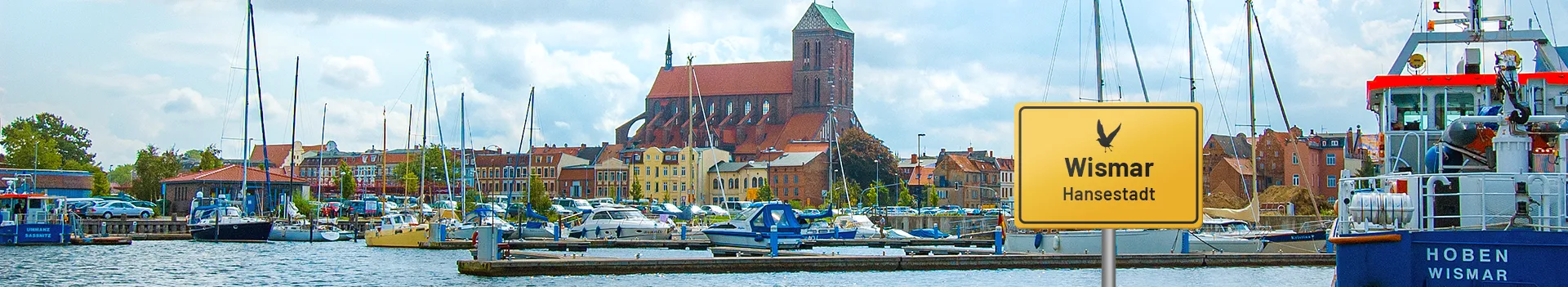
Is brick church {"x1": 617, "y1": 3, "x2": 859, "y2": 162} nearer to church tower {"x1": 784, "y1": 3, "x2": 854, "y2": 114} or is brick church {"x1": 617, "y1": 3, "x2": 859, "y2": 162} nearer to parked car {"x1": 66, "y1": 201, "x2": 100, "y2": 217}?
church tower {"x1": 784, "y1": 3, "x2": 854, "y2": 114}

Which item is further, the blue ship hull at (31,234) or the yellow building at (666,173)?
the yellow building at (666,173)

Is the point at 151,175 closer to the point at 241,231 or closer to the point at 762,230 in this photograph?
the point at 241,231

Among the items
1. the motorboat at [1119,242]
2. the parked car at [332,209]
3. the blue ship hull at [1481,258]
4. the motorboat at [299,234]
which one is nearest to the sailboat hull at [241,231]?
the motorboat at [299,234]

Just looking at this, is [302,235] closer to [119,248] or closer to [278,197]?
[119,248]

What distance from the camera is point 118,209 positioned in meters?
85.7

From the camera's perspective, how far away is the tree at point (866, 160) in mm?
145875

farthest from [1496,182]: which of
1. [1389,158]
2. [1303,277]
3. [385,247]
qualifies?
[385,247]

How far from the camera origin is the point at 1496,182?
1727 cm

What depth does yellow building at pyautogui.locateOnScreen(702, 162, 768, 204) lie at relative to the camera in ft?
514

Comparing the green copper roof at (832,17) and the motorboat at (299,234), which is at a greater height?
the green copper roof at (832,17)

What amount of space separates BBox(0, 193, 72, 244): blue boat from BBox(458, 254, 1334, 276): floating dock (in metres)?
31.5

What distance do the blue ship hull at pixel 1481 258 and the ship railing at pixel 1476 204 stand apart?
19 centimetres

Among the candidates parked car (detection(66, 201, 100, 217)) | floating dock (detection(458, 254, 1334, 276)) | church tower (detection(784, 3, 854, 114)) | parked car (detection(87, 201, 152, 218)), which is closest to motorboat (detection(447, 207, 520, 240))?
parked car (detection(66, 201, 100, 217))

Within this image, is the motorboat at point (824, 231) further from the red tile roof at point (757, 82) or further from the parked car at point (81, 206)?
the red tile roof at point (757, 82)
